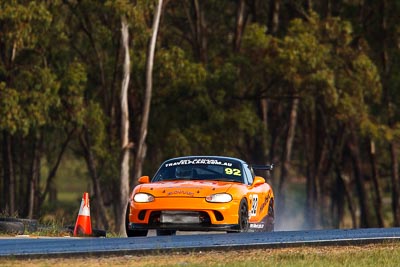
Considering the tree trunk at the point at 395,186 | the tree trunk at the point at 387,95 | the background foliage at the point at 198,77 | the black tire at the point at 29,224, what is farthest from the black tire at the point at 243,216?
the tree trunk at the point at 395,186

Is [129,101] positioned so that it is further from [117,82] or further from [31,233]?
[31,233]

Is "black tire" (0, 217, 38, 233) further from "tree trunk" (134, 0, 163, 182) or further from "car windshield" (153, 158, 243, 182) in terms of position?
"tree trunk" (134, 0, 163, 182)

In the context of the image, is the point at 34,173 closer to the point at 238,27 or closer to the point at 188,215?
the point at 238,27

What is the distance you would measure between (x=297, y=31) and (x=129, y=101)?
7046 mm

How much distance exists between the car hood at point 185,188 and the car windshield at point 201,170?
0.66m

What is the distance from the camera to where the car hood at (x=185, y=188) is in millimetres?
18734

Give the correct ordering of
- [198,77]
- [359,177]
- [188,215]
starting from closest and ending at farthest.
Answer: [188,215] → [198,77] → [359,177]

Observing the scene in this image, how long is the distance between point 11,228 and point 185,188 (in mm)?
2837

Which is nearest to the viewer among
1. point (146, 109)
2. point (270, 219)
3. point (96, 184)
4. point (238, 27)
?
point (270, 219)

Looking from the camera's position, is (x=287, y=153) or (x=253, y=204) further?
(x=287, y=153)

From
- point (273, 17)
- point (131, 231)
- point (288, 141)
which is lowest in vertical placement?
point (131, 231)

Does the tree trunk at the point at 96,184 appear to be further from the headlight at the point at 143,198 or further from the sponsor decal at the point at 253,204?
the headlight at the point at 143,198

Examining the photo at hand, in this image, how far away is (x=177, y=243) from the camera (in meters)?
16.3

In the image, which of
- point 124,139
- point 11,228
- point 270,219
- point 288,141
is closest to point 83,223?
point 11,228
